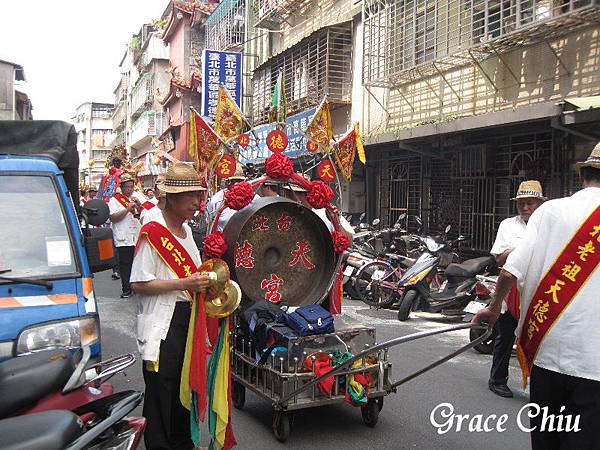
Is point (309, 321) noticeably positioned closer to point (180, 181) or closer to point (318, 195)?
point (318, 195)

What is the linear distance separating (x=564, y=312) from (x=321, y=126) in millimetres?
3190

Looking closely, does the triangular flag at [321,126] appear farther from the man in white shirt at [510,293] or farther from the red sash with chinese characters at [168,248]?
the red sash with chinese characters at [168,248]

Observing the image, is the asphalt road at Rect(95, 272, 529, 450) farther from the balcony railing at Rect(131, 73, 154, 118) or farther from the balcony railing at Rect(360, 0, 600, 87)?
the balcony railing at Rect(131, 73, 154, 118)

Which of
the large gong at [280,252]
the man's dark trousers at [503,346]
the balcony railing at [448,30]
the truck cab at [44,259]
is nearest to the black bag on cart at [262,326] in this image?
the large gong at [280,252]

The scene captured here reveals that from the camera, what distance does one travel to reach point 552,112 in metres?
7.67

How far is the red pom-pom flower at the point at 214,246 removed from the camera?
14.3ft

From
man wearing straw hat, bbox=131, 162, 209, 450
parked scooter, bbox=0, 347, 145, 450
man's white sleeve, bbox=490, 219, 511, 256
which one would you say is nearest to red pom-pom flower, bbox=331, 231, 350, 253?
man's white sleeve, bbox=490, 219, 511, 256

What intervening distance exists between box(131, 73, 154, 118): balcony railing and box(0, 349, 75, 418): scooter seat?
132ft

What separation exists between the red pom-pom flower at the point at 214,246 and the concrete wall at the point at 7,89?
23527 millimetres

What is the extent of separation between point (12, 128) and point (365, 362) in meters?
3.15

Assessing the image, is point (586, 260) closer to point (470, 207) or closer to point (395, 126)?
point (470, 207)

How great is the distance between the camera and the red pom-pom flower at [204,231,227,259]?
4344mm

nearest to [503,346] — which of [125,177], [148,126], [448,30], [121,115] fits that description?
[125,177]

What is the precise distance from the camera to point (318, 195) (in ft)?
15.6
